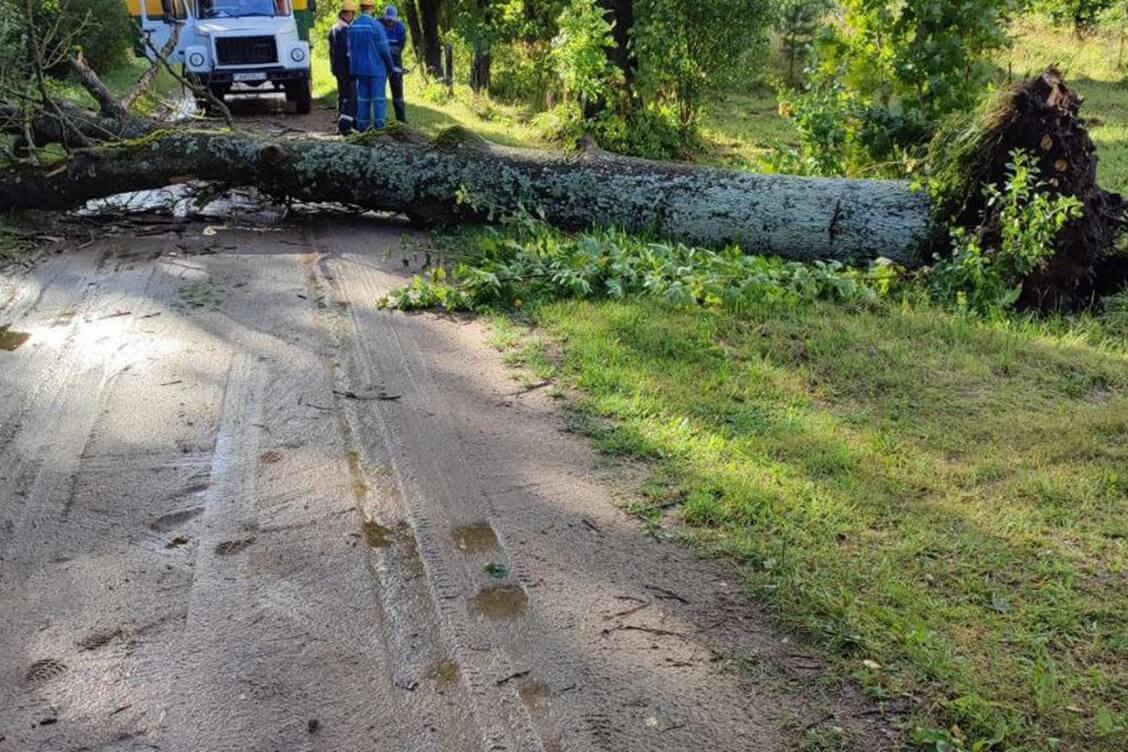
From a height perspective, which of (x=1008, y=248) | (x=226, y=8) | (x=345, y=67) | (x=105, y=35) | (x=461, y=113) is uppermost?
(x=226, y=8)

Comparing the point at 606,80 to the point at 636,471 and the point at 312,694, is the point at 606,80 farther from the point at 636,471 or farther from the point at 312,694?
the point at 312,694

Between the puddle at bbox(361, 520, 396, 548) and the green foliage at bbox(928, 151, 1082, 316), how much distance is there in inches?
166

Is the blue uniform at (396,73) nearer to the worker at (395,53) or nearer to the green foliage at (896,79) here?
the worker at (395,53)

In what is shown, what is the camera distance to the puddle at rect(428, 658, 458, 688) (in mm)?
3168

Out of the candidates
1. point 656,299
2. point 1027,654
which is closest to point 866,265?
point 656,299

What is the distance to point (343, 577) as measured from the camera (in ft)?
12.2

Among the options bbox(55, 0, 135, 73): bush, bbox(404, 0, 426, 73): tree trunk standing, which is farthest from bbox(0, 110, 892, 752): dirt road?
bbox(55, 0, 135, 73): bush

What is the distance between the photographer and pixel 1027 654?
3172mm

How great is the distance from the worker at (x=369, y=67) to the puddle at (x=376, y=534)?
10242 mm

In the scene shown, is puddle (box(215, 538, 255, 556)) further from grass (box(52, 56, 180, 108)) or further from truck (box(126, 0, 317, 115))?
truck (box(126, 0, 317, 115))

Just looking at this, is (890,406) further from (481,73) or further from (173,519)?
(481,73)

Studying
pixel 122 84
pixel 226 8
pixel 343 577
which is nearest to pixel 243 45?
pixel 226 8

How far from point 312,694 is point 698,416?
253cm

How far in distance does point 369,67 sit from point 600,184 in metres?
6.43
